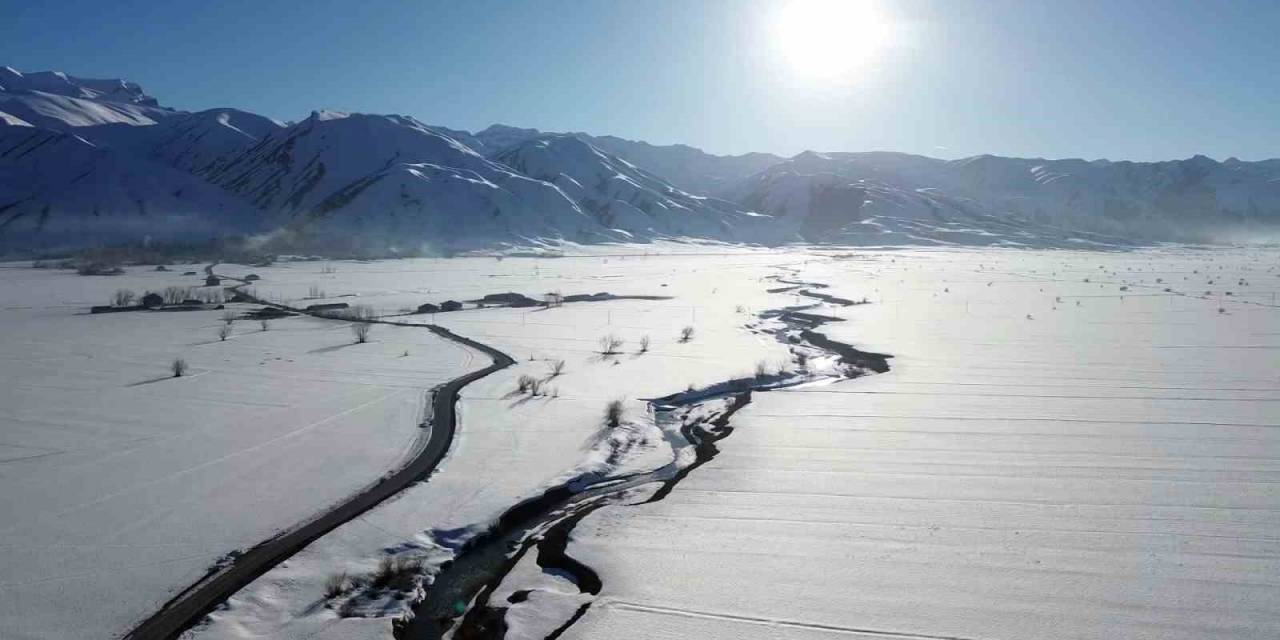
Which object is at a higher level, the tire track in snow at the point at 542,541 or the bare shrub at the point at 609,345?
the bare shrub at the point at 609,345

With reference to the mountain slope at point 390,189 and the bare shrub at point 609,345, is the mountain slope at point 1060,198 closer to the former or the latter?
the mountain slope at point 390,189

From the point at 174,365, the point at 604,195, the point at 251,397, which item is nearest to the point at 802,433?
the point at 251,397

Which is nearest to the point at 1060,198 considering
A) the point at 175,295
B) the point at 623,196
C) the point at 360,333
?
the point at 623,196

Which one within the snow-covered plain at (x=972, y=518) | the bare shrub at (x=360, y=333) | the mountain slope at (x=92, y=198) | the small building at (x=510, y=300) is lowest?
the snow-covered plain at (x=972, y=518)

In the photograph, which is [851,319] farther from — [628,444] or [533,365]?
[628,444]

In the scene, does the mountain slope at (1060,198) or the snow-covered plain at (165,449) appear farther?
the mountain slope at (1060,198)

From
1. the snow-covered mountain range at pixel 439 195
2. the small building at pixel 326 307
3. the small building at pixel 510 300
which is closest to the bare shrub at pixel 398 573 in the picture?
the small building at pixel 326 307

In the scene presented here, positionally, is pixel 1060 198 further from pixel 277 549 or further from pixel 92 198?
pixel 277 549
